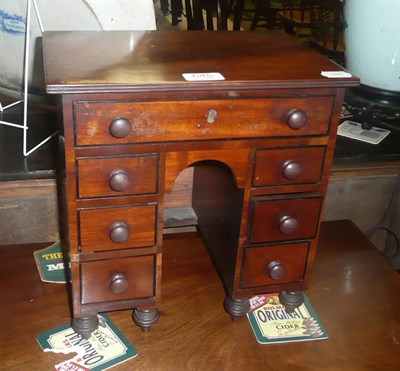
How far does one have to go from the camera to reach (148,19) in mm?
1237

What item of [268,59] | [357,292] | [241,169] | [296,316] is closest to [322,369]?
[296,316]

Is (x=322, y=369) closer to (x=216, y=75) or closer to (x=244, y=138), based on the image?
(x=244, y=138)

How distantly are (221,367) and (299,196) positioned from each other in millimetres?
334

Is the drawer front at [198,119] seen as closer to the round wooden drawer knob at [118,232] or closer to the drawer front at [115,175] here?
the drawer front at [115,175]

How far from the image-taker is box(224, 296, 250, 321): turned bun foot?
103 cm

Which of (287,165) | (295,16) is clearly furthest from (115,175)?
(295,16)

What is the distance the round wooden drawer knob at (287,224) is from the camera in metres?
0.92

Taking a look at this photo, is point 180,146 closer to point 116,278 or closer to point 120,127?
point 120,127

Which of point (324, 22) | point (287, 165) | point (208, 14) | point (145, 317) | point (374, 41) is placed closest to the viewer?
point (287, 165)

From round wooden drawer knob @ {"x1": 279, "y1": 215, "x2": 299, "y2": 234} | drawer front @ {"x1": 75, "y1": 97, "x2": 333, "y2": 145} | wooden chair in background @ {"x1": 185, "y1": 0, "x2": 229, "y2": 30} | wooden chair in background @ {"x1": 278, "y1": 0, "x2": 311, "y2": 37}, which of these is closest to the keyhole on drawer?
drawer front @ {"x1": 75, "y1": 97, "x2": 333, "y2": 145}

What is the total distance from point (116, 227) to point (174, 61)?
28 centimetres

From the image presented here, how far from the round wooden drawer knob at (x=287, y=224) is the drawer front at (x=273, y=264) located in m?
0.04

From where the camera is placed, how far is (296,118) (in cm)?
82

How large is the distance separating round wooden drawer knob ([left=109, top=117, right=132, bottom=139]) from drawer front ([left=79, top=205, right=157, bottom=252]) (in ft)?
0.43
